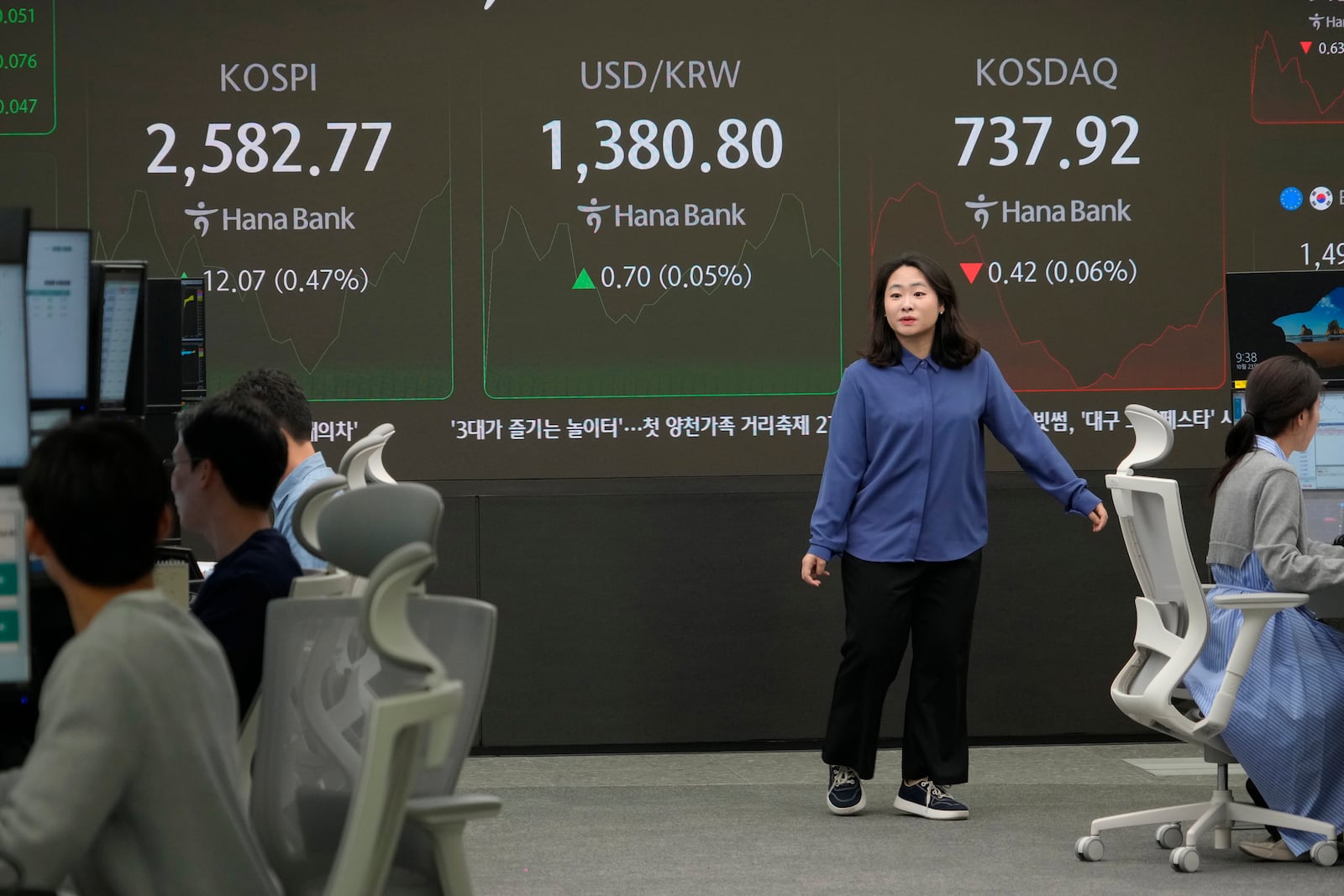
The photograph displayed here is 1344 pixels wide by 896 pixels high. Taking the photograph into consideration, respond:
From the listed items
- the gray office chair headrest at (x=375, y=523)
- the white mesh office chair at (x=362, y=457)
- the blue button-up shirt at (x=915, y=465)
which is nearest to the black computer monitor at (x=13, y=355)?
the gray office chair headrest at (x=375, y=523)

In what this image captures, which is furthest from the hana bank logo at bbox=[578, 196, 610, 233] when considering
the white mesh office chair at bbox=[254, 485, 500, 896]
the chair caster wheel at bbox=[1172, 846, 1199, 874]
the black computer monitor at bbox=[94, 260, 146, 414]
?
the white mesh office chair at bbox=[254, 485, 500, 896]

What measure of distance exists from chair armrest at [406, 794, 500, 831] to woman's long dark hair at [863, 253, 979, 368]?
2.81 m

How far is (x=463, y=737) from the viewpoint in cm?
210

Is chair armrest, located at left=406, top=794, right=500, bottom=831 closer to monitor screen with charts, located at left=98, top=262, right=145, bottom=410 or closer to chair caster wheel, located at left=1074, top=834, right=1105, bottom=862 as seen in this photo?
monitor screen with charts, located at left=98, top=262, right=145, bottom=410

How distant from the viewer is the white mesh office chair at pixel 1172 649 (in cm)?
374

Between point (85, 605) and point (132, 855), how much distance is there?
0.28 metres

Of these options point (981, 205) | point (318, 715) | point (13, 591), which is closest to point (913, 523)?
point (981, 205)

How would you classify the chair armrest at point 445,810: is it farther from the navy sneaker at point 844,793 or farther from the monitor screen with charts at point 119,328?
the navy sneaker at point 844,793

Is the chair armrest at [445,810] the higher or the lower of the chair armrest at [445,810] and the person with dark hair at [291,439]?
the lower

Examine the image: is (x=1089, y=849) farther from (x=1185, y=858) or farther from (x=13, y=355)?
(x=13, y=355)

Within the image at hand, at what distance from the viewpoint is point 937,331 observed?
4.64m

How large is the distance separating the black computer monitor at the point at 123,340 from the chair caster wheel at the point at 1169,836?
2.73 meters

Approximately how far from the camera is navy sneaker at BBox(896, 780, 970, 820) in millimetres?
4473

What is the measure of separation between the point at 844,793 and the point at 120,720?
10.4 feet
